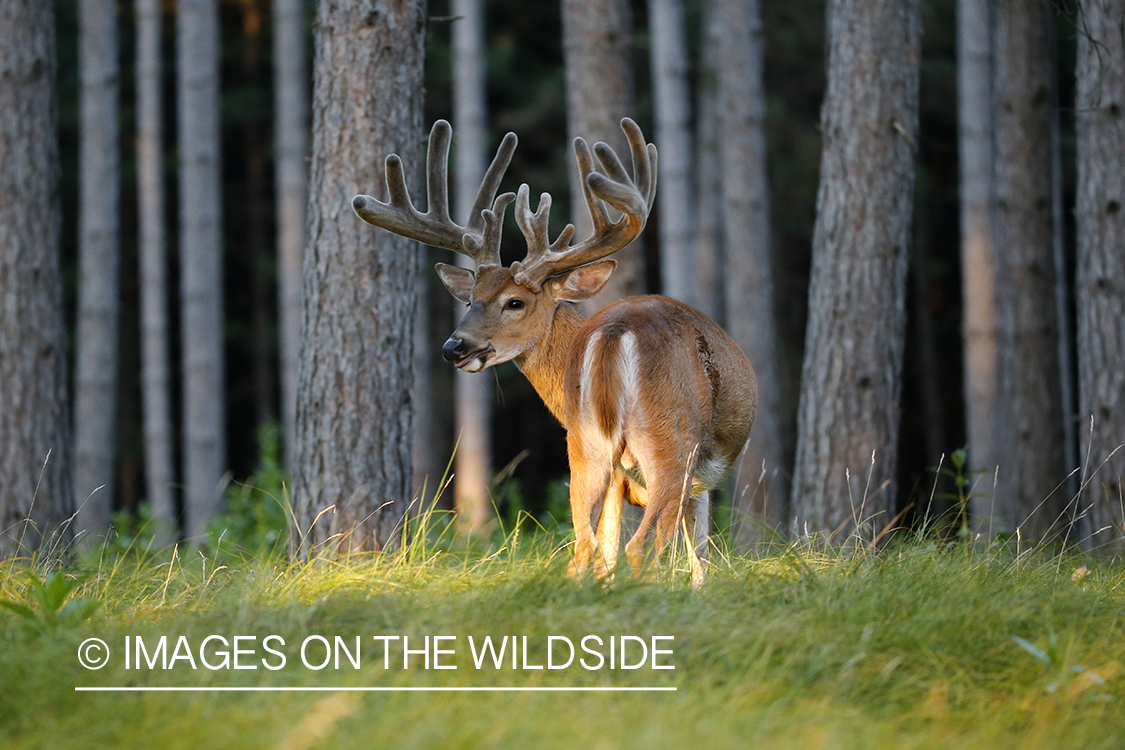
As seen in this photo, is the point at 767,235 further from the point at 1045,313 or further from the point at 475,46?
the point at 475,46

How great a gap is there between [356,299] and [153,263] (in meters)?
9.54

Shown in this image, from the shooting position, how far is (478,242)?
555 centimetres

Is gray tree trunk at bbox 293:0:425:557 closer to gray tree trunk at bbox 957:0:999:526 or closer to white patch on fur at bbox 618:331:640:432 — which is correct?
white patch on fur at bbox 618:331:640:432

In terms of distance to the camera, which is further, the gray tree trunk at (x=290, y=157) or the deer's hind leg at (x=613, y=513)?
the gray tree trunk at (x=290, y=157)

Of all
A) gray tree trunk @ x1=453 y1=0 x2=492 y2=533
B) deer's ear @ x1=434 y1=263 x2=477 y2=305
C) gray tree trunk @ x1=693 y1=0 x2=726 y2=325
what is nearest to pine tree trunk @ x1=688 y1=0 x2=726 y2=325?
gray tree trunk @ x1=693 y1=0 x2=726 y2=325

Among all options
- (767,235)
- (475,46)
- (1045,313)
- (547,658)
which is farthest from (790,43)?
(547,658)

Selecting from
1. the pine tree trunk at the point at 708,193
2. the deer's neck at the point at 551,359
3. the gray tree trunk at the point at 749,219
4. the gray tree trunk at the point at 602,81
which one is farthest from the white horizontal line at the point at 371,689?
the pine tree trunk at the point at 708,193

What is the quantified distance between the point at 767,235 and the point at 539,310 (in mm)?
6543

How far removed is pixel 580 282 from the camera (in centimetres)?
548

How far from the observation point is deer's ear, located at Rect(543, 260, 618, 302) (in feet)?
17.8

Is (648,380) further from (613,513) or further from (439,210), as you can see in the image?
(439,210)

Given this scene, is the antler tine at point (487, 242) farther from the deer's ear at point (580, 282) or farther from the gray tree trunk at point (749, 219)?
the gray tree trunk at point (749, 219)

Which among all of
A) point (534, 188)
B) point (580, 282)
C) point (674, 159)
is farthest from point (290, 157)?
point (580, 282)

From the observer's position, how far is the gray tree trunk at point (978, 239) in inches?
447
